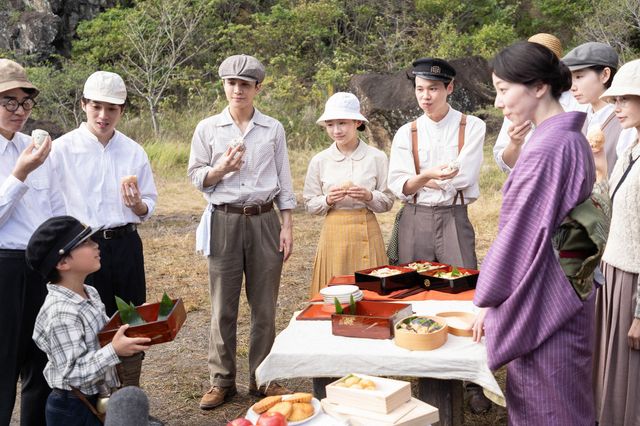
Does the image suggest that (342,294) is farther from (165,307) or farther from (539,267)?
(539,267)

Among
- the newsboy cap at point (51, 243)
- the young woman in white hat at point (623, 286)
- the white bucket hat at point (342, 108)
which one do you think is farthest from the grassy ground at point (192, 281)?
the white bucket hat at point (342, 108)

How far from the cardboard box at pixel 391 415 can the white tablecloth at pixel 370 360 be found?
0.26m

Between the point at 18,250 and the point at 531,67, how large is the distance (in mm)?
2434

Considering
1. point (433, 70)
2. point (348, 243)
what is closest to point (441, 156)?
point (433, 70)

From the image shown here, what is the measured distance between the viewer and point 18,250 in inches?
132

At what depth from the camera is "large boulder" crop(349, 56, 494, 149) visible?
40.3ft

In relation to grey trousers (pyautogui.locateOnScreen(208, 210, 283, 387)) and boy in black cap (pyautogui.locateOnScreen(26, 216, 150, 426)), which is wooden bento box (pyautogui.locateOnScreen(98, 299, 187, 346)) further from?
grey trousers (pyautogui.locateOnScreen(208, 210, 283, 387))

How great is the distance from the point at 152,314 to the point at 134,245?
777mm

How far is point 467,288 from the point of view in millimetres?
3627

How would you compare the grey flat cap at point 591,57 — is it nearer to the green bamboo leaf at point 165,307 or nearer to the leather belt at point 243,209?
the leather belt at point 243,209

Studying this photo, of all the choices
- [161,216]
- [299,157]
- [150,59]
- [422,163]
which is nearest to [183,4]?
[150,59]

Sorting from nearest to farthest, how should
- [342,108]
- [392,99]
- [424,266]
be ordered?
1. [424,266]
2. [342,108]
3. [392,99]

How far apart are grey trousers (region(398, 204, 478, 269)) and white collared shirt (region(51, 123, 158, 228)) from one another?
163cm

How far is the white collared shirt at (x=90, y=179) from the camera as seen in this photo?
377 cm
